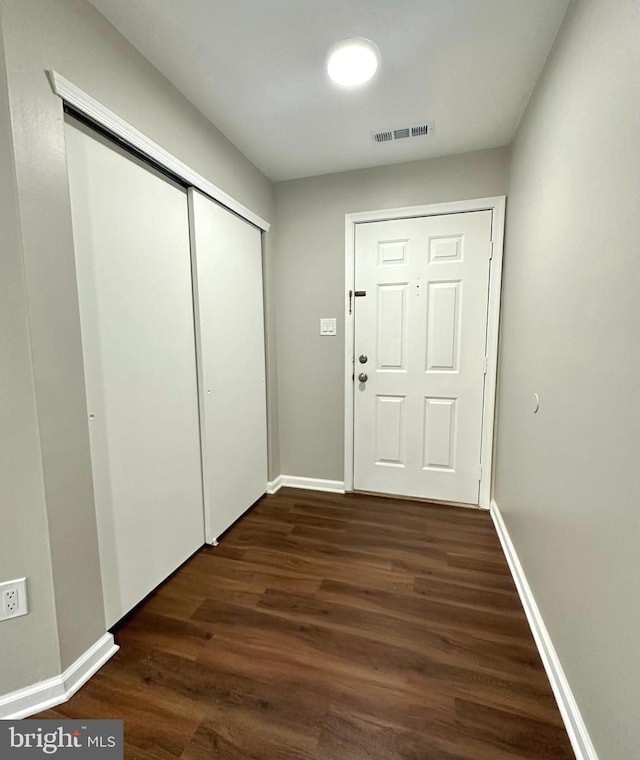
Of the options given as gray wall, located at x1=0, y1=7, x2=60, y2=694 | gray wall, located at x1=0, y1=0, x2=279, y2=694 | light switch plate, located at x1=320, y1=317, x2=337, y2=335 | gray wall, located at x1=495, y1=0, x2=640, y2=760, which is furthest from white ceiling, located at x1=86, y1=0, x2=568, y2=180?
light switch plate, located at x1=320, y1=317, x2=337, y2=335

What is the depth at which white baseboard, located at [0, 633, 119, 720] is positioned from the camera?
106cm

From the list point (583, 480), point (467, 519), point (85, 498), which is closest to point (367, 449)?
point (467, 519)

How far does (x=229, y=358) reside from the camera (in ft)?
6.95

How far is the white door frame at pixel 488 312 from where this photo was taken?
219 centimetres

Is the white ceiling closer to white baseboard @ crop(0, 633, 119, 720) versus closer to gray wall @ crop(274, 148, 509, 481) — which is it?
gray wall @ crop(274, 148, 509, 481)

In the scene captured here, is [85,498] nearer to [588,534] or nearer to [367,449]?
[588,534]

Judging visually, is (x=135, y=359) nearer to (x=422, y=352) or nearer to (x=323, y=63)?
(x=323, y=63)

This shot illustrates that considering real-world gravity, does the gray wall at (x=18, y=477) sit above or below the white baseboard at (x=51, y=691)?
above

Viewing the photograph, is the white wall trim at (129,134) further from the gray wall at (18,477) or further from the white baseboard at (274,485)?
the white baseboard at (274,485)

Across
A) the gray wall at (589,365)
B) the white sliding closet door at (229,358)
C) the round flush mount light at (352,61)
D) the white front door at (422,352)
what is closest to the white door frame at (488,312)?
the white front door at (422,352)

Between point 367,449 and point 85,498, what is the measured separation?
1.85m

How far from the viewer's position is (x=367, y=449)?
262 cm

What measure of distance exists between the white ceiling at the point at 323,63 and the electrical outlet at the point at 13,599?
1.97 meters

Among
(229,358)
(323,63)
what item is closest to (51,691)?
(229,358)
